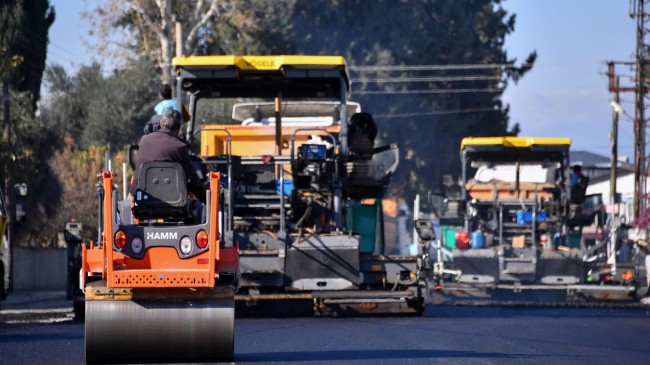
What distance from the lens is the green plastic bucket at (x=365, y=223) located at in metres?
17.0

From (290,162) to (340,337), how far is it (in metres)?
3.42

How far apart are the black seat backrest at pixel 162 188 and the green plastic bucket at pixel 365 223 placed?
23.5 feet

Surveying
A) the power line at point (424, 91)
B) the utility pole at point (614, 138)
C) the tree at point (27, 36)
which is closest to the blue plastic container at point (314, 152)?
the tree at point (27, 36)

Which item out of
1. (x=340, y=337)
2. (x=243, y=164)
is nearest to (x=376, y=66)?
(x=243, y=164)

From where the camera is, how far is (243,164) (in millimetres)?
16109

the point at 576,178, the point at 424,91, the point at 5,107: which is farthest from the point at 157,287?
the point at 424,91

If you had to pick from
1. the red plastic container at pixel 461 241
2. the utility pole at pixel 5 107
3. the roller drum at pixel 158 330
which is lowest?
the roller drum at pixel 158 330

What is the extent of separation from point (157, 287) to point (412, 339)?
3628 millimetres

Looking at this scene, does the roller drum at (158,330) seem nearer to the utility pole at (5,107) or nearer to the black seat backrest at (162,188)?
the black seat backrest at (162,188)

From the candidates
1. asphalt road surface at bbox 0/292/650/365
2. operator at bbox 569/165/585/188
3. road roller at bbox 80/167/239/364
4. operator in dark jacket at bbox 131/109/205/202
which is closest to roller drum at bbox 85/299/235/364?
road roller at bbox 80/167/239/364

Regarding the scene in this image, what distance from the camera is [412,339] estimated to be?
12633 mm

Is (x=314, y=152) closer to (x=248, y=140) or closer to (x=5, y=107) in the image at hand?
(x=248, y=140)

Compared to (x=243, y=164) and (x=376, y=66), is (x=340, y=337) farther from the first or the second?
(x=376, y=66)

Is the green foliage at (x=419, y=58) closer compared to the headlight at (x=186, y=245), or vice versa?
the headlight at (x=186, y=245)
